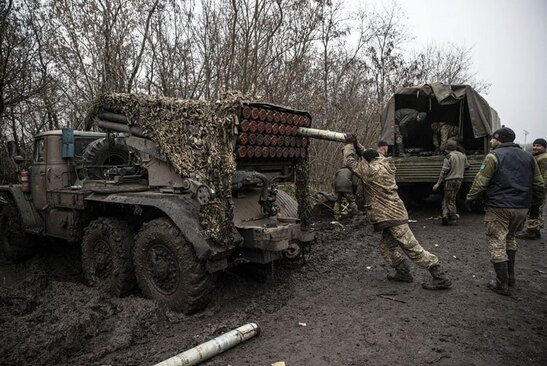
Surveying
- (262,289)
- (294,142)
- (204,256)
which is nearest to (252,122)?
(294,142)

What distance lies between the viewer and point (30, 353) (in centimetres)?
328

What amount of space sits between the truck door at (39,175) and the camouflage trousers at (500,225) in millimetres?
6320

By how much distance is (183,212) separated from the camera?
4.05m

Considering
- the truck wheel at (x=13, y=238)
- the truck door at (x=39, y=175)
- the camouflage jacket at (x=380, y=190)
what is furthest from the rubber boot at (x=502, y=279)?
the truck wheel at (x=13, y=238)

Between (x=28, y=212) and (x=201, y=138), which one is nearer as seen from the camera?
(x=201, y=138)

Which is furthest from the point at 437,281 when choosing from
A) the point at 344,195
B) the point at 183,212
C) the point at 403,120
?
the point at 403,120

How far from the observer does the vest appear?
430cm

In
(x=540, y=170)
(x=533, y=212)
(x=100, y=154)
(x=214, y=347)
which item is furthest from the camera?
(x=540, y=170)

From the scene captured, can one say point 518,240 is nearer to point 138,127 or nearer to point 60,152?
point 138,127

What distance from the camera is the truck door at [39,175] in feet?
20.1

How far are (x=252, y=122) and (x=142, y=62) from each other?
276 inches

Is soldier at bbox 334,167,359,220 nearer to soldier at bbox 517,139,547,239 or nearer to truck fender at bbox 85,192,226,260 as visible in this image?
soldier at bbox 517,139,547,239

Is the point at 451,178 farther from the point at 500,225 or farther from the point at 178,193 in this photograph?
the point at 178,193

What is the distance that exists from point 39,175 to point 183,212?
362 cm
